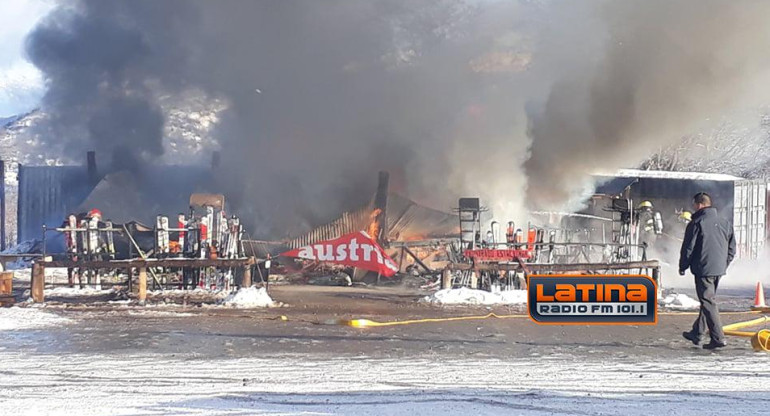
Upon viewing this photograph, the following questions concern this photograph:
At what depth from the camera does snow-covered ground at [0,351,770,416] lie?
21.2 ft

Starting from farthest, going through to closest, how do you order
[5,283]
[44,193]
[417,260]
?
[44,193] → [417,260] → [5,283]

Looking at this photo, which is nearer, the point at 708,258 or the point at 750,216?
the point at 708,258

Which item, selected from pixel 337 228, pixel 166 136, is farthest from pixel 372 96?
pixel 166 136

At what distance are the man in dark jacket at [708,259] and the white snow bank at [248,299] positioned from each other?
7.61 m

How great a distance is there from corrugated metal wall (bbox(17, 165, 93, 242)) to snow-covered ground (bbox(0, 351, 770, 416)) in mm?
21616

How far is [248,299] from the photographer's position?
1458cm

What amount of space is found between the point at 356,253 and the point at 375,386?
37.9ft

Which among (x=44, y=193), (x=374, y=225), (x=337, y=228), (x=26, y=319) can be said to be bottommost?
(x=26, y=319)

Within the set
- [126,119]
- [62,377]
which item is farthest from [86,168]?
[62,377]

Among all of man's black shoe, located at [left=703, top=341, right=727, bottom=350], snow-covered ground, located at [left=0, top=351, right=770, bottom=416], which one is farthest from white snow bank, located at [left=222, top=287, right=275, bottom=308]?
man's black shoe, located at [left=703, top=341, right=727, bottom=350]

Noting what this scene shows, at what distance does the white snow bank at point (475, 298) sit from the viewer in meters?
15.0

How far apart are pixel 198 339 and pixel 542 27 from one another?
66.8ft

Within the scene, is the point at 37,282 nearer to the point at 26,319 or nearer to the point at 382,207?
the point at 26,319

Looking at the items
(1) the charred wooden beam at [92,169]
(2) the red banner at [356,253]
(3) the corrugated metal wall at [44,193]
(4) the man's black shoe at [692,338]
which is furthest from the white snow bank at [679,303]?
(3) the corrugated metal wall at [44,193]
